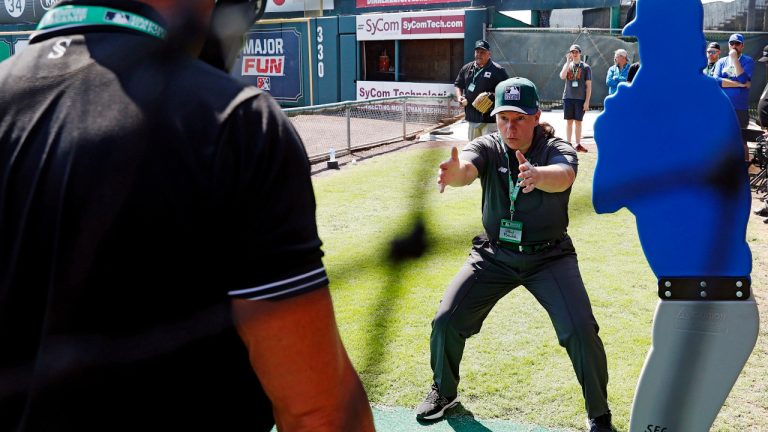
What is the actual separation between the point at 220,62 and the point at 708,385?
1108 mm

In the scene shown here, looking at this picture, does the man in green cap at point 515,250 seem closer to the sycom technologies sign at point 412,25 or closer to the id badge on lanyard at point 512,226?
the id badge on lanyard at point 512,226

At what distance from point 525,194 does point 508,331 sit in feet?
4.55

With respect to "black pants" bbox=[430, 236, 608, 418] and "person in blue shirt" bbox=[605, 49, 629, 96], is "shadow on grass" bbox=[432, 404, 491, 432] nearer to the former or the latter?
"black pants" bbox=[430, 236, 608, 418]

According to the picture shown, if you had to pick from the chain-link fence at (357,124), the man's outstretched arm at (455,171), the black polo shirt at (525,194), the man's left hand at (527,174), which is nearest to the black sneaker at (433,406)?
the black polo shirt at (525,194)

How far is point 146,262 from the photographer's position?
0.98 meters

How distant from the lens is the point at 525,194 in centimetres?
324

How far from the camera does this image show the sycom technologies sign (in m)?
16.4

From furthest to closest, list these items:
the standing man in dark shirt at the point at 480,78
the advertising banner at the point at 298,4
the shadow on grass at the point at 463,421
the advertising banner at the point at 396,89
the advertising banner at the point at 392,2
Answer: the advertising banner at the point at 392,2, the advertising banner at the point at 396,89, the standing man in dark shirt at the point at 480,78, the shadow on grass at the point at 463,421, the advertising banner at the point at 298,4

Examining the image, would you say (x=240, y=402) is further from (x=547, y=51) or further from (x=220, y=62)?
(x=547, y=51)

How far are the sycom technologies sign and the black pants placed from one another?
44.7 ft

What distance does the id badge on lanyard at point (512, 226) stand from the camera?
323 centimetres

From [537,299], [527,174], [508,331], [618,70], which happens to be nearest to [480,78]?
[618,70]

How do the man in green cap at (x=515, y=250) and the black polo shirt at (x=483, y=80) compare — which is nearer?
the man in green cap at (x=515, y=250)

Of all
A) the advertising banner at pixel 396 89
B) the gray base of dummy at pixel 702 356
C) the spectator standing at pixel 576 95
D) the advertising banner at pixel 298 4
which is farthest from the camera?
the advertising banner at pixel 396 89
